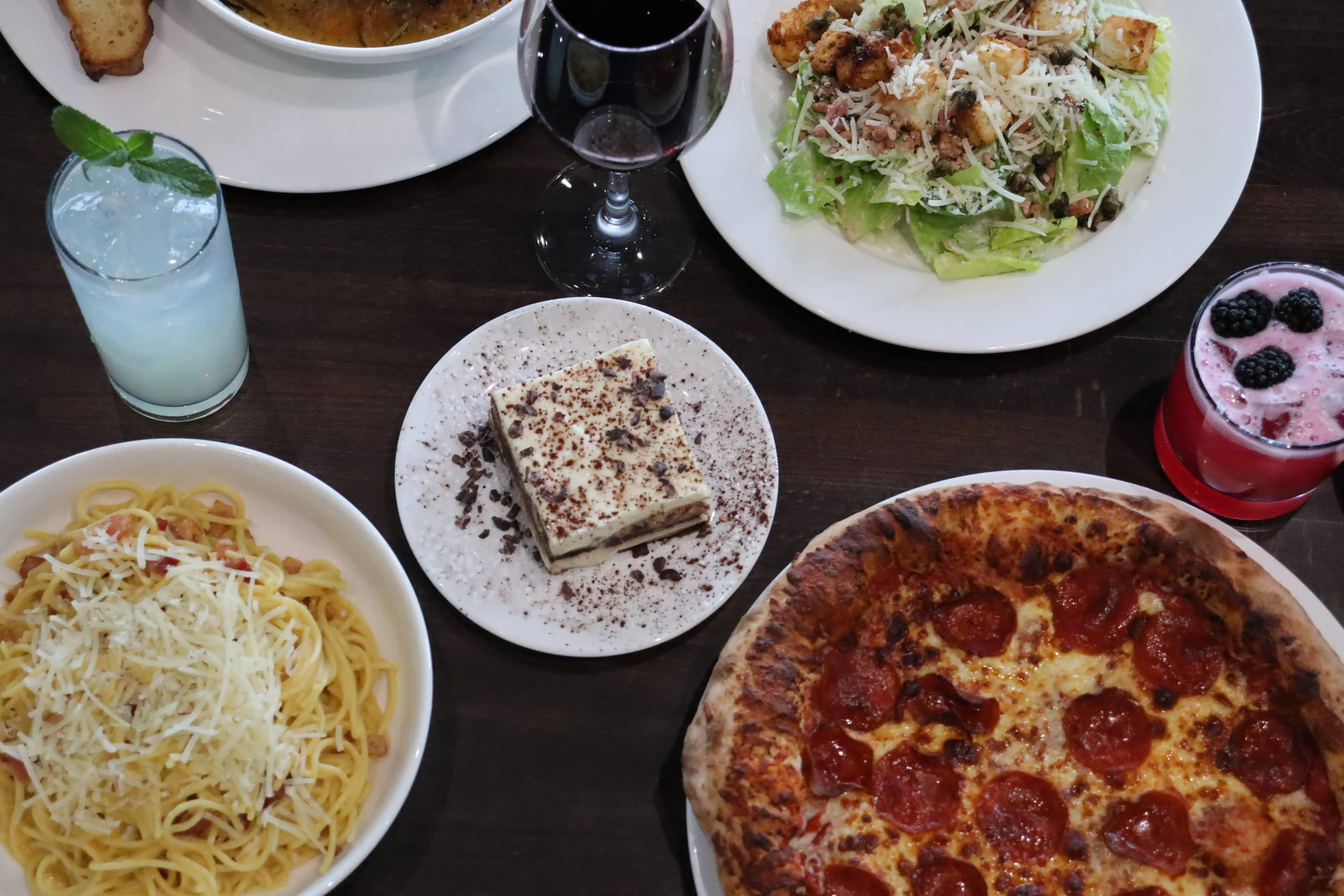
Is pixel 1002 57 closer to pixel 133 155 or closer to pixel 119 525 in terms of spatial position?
pixel 133 155

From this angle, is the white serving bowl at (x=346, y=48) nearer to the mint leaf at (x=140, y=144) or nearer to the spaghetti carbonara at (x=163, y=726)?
the mint leaf at (x=140, y=144)

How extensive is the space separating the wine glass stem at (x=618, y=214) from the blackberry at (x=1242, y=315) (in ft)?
3.88

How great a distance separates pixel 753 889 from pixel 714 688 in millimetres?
333

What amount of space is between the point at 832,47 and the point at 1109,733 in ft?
4.87

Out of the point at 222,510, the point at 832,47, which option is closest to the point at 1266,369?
the point at 832,47

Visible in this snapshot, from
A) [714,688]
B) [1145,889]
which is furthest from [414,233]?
[1145,889]

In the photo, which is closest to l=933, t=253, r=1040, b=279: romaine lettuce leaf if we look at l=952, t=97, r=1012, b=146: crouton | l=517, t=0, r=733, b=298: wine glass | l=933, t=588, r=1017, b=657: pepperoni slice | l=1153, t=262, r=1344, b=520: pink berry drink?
l=952, t=97, r=1012, b=146: crouton

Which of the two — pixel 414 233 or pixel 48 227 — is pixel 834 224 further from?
pixel 48 227

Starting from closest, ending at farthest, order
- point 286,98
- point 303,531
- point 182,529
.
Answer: point 182,529, point 303,531, point 286,98

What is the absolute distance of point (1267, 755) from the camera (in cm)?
217

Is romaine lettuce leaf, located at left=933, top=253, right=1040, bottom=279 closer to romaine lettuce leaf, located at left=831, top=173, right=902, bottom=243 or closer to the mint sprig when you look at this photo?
romaine lettuce leaf, located at left=831, top=173, right=902, bottom=243

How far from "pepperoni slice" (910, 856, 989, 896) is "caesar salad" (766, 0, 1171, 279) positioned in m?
1.17

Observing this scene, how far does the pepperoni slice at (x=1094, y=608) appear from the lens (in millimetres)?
2268

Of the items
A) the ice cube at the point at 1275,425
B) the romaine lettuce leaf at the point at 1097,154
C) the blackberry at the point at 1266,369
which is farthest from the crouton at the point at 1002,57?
the ice cube at the point at 1275,425
